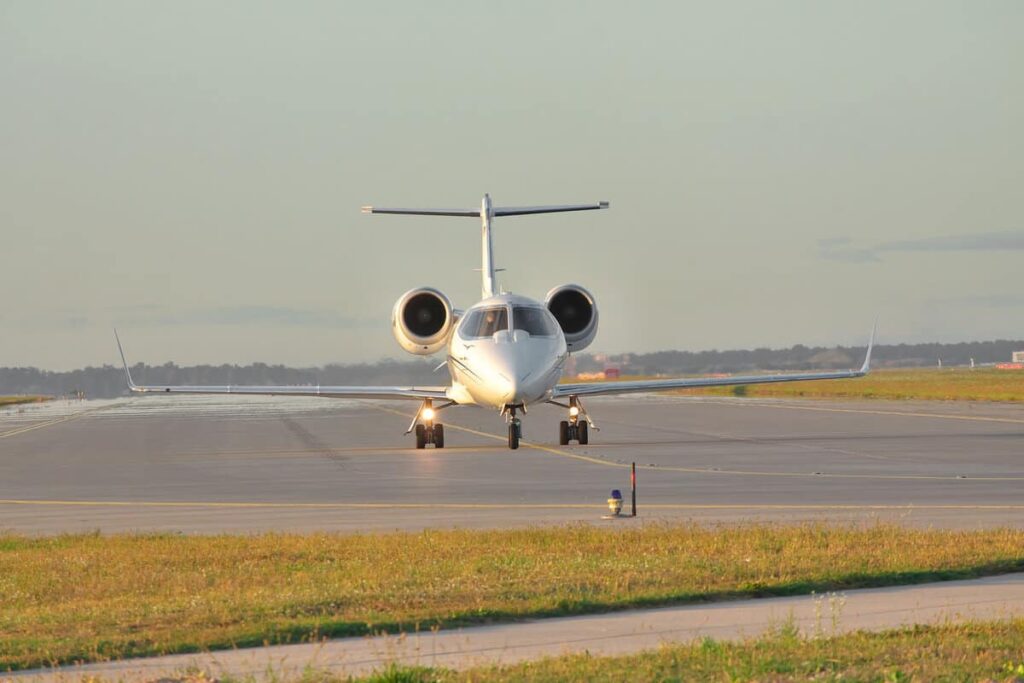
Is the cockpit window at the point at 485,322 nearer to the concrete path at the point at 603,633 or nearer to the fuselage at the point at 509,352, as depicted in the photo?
the fuselage at the point at 509,352

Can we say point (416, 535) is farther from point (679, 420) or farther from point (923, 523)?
point (679, 420)

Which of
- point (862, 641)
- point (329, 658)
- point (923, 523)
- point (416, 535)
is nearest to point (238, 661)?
point (329, 658)

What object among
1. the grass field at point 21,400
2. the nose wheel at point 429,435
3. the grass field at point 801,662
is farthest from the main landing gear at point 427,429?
the grass field at point 21,400

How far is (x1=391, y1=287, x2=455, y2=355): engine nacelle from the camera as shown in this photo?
39.0 metres

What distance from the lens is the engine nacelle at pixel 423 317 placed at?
128ft

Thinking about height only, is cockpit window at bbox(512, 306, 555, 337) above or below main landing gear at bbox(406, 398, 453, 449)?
above

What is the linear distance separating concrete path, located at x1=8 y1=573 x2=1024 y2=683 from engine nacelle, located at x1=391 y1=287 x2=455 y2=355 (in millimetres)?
26808

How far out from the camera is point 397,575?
13.6 metres

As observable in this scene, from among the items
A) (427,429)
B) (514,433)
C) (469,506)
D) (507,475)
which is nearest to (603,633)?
(469,506)

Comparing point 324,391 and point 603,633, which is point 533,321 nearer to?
point 324,391

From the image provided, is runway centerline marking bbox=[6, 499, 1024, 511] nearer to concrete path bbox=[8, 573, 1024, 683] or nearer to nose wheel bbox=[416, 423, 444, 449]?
concrete path bbox=[8, 573, 1024, 683]

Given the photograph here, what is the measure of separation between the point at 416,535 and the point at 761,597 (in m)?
5.44

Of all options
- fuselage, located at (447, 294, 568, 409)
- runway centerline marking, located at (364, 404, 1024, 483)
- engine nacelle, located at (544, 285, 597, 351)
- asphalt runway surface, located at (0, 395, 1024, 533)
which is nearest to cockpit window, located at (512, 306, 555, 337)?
fuselage, located at (447, 294, 568, 409)

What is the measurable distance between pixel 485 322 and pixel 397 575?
71.0 ft
